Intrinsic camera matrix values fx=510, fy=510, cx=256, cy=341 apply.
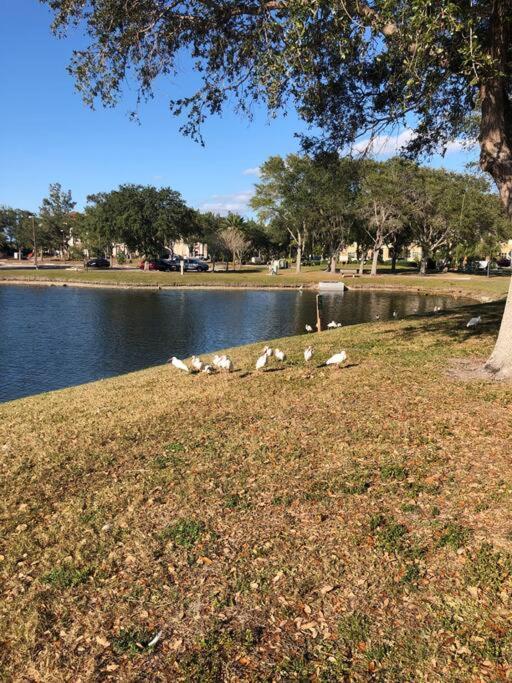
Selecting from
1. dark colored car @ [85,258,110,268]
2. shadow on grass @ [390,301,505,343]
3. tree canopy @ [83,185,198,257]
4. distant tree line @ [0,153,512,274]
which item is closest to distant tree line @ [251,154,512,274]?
distant tree line @ [0,153,512,274]

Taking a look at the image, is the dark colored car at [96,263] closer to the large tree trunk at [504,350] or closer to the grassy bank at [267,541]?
the grassy bank at [267,541]

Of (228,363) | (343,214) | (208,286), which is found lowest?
(208,286)

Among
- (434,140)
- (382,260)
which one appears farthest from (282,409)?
(382,260)

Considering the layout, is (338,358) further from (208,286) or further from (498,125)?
(208,286)

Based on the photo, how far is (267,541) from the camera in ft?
16.0

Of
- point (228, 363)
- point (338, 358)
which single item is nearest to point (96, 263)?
point (228, 363)

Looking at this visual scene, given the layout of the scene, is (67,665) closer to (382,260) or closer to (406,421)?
(406,421)

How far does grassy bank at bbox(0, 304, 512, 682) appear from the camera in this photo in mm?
3639

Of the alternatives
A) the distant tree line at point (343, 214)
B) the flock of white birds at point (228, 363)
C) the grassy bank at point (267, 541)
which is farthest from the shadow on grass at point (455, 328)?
the distant tree line at point (343, 214)

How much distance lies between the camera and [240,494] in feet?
18.9

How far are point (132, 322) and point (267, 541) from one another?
26620mm

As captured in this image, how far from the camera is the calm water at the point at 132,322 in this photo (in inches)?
746

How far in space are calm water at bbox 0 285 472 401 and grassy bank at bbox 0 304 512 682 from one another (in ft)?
32.5

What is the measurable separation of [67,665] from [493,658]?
9.72ft
